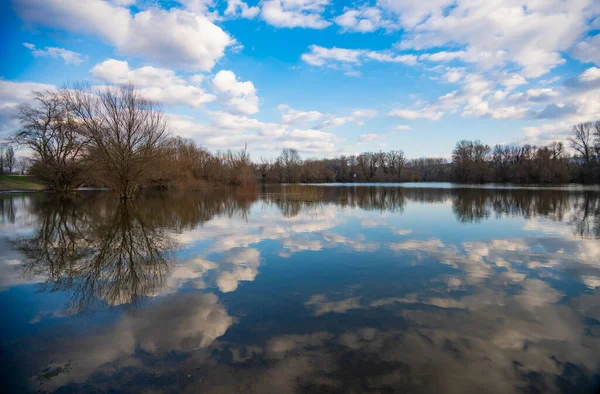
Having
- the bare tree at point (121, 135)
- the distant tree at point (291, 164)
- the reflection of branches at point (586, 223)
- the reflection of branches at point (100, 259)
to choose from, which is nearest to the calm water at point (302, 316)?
the reflection of branches at point (100, 259)

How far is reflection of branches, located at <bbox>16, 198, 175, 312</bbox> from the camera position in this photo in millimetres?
5094

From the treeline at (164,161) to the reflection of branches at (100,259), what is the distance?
12.7 metres

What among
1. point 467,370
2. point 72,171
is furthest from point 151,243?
point 72,171

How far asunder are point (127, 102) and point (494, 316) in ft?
81.3

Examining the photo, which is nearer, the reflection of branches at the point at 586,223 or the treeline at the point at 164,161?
the reflection of branches at the point at 586,223

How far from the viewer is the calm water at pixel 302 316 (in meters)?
2.88

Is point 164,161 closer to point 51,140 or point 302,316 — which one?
point 51,140

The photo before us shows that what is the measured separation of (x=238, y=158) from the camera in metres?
51.4

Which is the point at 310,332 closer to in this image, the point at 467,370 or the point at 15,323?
the point at 467,370

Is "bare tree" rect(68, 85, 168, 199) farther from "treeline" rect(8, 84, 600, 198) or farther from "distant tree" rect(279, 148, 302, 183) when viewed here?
"distant tree" rect(279, 148, 302, 183)

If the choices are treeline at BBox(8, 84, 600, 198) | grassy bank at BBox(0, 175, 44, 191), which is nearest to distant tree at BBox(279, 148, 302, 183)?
treeline at BBox(8, 84, 600, 198)

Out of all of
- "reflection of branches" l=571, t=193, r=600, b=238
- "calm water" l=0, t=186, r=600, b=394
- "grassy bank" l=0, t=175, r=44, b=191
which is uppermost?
"grassy bank" l=0, t=175, r=44, b=191

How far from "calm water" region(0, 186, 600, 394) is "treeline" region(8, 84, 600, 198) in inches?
629

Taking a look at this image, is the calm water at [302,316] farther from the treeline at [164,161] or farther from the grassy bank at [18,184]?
the grassy bank at [18,184]
